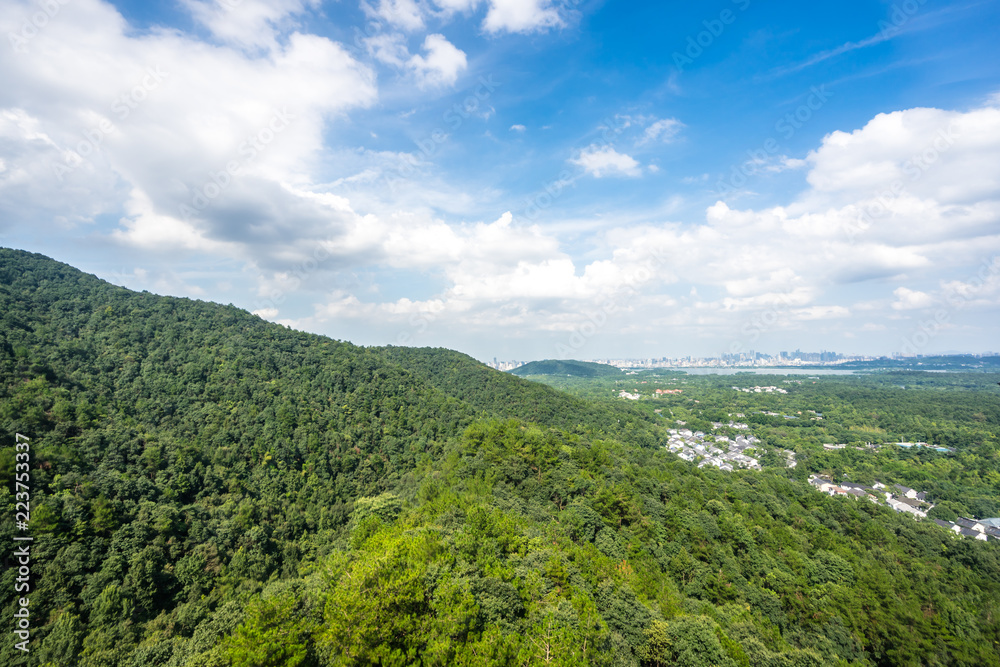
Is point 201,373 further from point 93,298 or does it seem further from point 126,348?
point 93,298

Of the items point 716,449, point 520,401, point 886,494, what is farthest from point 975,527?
point 520,401

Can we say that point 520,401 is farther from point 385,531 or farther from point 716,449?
point 385,531

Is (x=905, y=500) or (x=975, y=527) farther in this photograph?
(x=905, y=500)

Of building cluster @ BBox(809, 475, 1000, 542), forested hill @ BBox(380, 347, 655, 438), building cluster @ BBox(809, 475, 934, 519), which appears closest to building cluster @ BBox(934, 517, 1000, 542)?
building cluster @ BBox(809, 475, 1000, 542)

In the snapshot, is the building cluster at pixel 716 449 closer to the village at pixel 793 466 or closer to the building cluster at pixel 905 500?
the village at pixel 793 466

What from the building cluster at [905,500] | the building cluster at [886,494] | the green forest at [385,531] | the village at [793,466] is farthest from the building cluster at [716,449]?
the building cluster at [905,500]

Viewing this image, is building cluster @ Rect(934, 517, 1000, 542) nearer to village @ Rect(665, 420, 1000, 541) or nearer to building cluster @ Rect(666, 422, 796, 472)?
village @ Rect(665, 420, 1000, 541)
